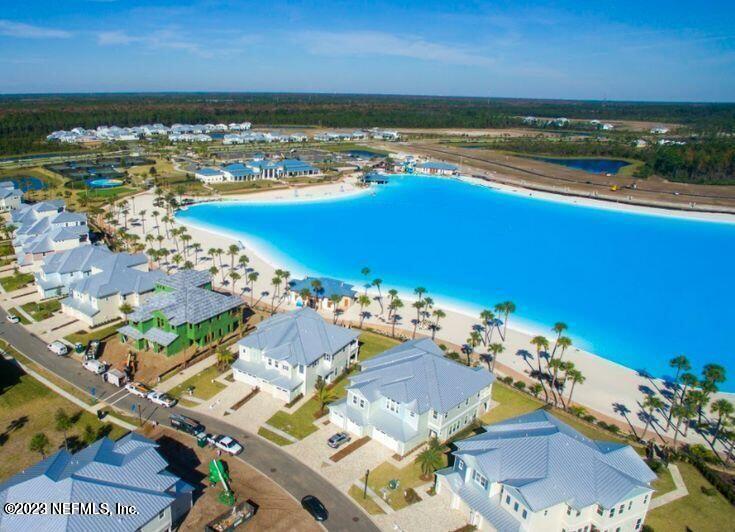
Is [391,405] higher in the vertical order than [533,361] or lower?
higher

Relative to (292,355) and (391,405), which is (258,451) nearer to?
(292,355)

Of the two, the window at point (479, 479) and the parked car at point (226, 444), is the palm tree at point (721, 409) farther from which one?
the parked car at point (226, 444)

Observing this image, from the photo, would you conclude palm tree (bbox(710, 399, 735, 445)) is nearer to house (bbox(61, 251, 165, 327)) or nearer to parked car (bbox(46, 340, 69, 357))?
house (bbox(61, 251, 165, 327))

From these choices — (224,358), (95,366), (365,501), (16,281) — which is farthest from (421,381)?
(16,281)

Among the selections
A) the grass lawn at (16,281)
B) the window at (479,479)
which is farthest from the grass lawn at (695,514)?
the grass lawn at (16,281)

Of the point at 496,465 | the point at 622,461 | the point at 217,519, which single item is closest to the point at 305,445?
the point at 217,519

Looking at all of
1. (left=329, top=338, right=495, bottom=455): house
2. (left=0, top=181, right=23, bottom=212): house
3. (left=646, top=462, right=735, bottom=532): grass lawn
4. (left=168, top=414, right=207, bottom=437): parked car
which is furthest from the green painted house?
(left=0, top=181, right=23, bottom=212): house

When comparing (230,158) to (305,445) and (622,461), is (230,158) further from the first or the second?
(622,461)
